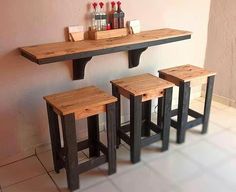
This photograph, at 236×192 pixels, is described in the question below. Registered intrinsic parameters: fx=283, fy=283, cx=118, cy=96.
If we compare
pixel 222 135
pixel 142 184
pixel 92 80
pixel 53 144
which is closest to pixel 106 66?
pixel 92 80

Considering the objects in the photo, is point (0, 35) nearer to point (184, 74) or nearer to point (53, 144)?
point (53, 144)

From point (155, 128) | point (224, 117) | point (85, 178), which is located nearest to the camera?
point (85, 178)

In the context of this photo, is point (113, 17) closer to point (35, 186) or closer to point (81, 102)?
point (81, 102)

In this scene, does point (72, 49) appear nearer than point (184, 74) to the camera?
Yes

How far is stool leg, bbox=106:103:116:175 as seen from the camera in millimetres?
1930

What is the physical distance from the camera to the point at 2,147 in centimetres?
219

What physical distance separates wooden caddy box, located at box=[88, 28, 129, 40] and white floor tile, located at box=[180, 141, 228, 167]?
110cm

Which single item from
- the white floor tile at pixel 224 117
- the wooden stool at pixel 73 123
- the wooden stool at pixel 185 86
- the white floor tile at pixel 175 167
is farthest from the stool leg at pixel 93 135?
the white floor tile at pixel 224 117

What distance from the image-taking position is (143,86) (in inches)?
84.2

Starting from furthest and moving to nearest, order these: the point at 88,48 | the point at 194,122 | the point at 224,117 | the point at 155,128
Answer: the point at 224,117 < the point at 194,122 < the point at 155,128 < the point at 88,48

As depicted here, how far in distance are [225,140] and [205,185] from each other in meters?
0.69

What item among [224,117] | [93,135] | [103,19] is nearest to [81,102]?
[93,135]

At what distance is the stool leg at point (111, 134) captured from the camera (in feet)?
6.33

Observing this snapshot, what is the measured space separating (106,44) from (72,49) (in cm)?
26
